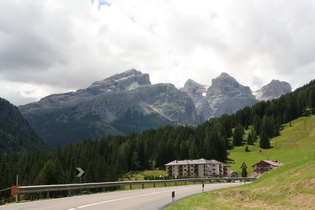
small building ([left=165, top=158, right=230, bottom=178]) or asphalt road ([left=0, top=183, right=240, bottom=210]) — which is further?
small building ([left=165, top=158, right=230, bottom=178])

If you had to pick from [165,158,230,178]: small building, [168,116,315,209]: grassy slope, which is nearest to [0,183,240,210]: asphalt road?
[168,116,315,209]: grassy slope

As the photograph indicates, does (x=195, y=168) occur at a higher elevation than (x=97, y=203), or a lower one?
lower

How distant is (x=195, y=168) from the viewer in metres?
138

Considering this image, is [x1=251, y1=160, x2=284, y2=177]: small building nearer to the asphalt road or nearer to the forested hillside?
the forested hillside

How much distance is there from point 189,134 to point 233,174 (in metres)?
49.4

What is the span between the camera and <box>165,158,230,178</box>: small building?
131875mm

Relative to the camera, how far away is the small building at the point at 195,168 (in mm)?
131875

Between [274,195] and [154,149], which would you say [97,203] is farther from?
[154,149]

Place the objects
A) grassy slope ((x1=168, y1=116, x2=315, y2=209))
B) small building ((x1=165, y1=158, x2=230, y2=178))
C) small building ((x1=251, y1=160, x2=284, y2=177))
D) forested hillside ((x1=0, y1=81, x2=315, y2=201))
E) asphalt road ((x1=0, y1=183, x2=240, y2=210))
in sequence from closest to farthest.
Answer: asphalt road ((x1=0, y1=183, x2=240, y2=210)) < grassy slope ((x1=168, y1=116, x2=315, y2=209)) < small building ((x1=251, y1=160, x2=284, y2=177)) < small building ((x1=165, y1=158, x2=230, y2=178)) < forested hillside ((x1=0, y1=81, x2=315, y2=201))

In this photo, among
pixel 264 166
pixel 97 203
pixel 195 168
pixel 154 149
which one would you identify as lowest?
pixel 195 168

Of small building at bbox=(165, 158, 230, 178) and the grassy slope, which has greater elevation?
the grassy slope

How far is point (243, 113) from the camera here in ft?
654

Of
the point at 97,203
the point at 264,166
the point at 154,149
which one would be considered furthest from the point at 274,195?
the point at 154,149

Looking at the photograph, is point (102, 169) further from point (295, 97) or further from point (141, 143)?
point (295, 97)
